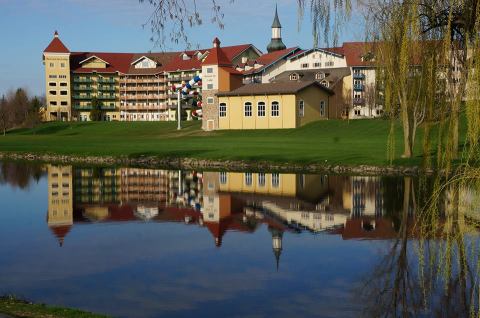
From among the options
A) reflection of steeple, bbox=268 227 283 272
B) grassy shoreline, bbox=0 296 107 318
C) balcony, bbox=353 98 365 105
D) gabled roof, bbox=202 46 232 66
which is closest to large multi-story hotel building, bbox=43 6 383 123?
balcony, bbox=353 98 365 105

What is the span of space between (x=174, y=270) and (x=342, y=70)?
89.8m

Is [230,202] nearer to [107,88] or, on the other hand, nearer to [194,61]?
[194,61]

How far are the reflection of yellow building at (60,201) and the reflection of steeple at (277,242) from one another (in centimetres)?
650

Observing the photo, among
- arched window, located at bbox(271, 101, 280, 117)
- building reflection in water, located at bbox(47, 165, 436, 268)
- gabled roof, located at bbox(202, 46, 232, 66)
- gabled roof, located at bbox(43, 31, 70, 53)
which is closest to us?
building reflection in water, located at bbox(47, 165, 436, 268)

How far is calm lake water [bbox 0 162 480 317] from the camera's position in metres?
12.1

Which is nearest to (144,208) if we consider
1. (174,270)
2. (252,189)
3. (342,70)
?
(252,189)

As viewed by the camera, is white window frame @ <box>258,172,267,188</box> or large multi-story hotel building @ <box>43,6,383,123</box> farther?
large multi-story hotel building @ <box>43,6,383,123</box>

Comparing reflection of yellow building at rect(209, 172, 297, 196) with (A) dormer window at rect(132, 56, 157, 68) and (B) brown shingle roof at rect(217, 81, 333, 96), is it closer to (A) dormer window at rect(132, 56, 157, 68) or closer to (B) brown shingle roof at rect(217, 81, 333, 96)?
(B) brown shingle roof at rect(217, 81, 333, 96)

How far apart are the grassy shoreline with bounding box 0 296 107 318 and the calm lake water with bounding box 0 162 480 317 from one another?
130cm

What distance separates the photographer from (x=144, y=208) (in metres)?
27.7

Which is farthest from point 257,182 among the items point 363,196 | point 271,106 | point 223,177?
point 271,106

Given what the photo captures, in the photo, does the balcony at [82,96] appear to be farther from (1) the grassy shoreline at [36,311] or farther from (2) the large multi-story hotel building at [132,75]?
(1) the grassy shoreline at [36,311]

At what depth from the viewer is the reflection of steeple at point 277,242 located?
17.6 m

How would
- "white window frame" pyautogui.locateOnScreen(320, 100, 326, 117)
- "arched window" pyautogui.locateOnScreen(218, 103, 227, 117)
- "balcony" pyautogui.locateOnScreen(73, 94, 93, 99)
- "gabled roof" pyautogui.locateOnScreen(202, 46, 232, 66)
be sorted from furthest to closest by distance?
"balcony" pyautogui.locateOnScreen(73, 94, 93, 99) → "gabled roof" pyautogui.locateOnScreen(202, 46, 232, 66) → "white window frame" pyautogui.locateOnScreen(320, 100, 326, 117) → "arched window" pyautogui.locateOnScreen(218, 103, 227, 117)
